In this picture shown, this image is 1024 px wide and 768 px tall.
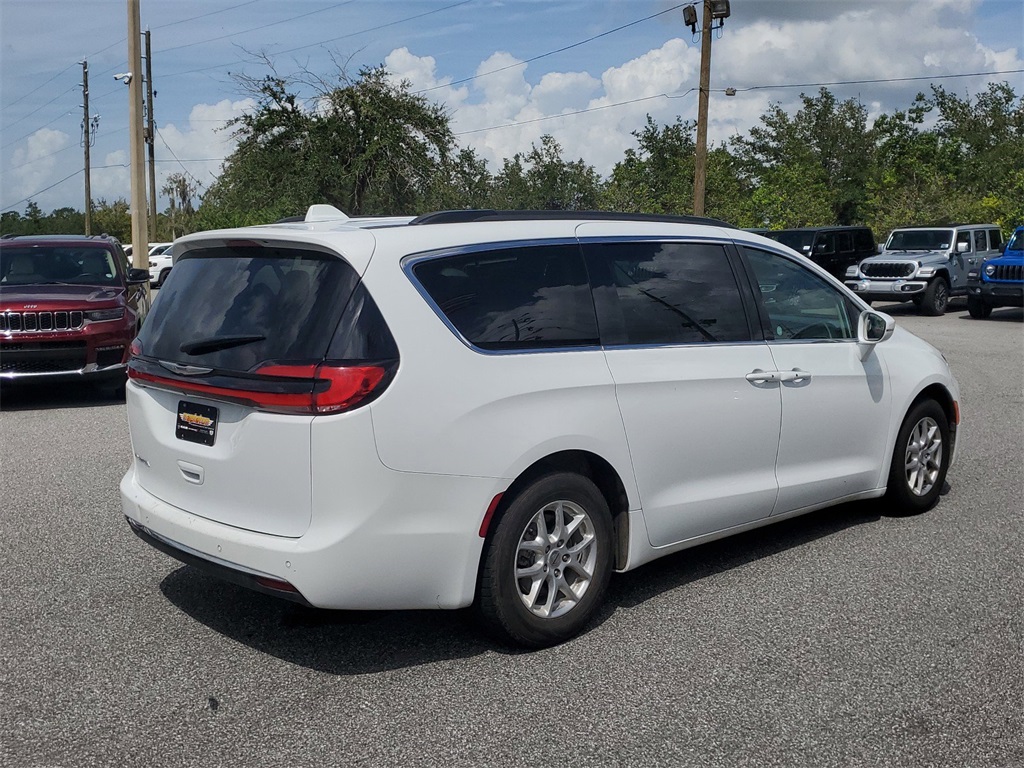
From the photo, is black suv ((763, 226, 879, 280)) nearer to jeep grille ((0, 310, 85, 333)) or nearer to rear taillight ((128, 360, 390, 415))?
jeep grille ((0, 310, 85, 333))

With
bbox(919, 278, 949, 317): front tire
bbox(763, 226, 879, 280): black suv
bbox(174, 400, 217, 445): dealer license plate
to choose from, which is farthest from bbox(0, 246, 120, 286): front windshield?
bbox(763, 226, 879, 280): black suv

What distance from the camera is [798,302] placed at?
19.1ft

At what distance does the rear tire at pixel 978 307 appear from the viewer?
914 inches

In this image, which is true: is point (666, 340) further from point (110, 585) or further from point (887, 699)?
point (110, 585)

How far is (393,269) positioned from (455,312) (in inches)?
12.0

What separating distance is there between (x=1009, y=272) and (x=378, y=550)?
21.8 metres

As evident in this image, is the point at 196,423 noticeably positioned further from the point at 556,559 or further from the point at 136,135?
the point at 136,135

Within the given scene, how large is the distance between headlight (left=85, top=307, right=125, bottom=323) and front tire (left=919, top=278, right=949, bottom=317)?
18.6 meters

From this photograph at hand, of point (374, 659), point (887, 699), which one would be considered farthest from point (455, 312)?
point (887, 699)

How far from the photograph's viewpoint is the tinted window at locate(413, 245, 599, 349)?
13.9ft

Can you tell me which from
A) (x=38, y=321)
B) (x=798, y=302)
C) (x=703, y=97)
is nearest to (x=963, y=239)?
(x=703, y=97)

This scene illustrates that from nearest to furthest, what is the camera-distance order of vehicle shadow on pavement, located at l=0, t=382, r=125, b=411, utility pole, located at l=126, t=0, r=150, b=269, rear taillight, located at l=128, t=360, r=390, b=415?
rear taillight, located at l=128, t=360, r=390, b=415, vehicle shadow on pavement, located at l=0, t=382, r=125, b=411, utility pole, located at l=126, t=0, r=150, b=269

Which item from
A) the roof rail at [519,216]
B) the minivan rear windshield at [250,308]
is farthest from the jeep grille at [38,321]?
the roof rail at [519,216]

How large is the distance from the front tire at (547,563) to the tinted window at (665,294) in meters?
0.74
